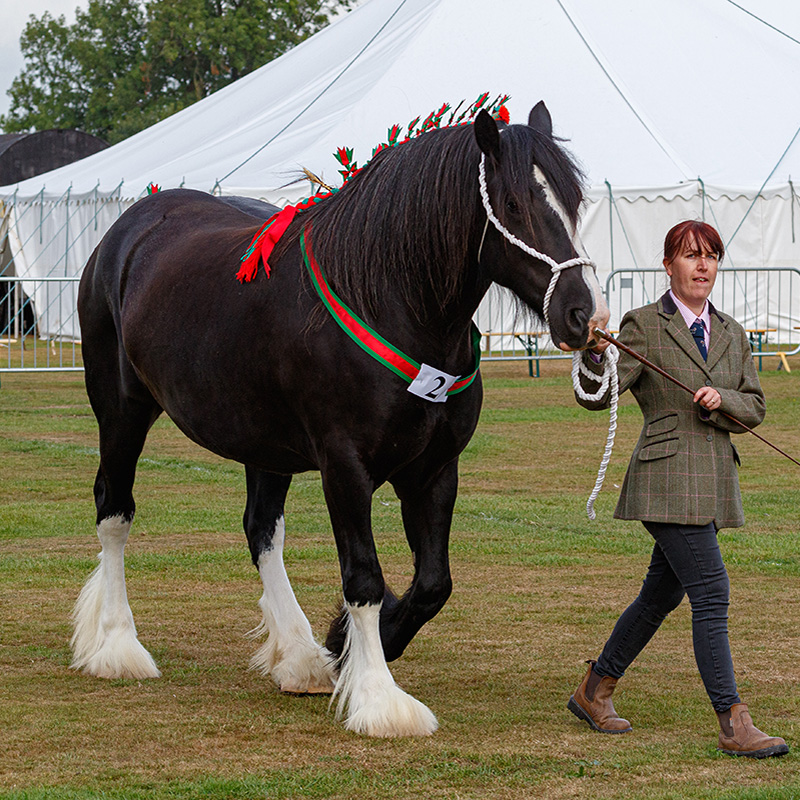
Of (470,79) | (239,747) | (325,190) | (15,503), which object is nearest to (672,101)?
(470,79)

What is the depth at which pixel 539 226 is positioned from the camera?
159 inches

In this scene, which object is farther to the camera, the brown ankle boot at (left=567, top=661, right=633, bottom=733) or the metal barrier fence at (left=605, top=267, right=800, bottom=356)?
the metal barrier fence at (left=605, top=267, right=800, bottom=356)

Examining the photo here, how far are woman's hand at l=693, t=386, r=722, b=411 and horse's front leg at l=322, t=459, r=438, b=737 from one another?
1.11 meters

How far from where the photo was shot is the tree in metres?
59.8

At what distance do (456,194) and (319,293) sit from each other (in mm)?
623

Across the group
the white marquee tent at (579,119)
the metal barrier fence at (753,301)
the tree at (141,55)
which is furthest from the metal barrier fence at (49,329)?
A: the tree at (141,55)

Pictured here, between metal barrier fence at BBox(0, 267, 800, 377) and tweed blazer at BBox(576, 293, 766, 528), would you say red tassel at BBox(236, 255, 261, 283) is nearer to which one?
tweed blazer at BBox(576, 293, 766, 528)

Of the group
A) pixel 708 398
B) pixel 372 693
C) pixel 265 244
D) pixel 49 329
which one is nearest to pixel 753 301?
pixel 49 329

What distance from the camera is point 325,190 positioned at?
5113 mm

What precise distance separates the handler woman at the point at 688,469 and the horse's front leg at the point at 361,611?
64cm

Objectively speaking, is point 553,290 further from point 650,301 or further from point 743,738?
point 650,301

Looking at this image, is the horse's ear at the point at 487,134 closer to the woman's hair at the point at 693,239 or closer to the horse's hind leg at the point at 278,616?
the woman's hair at the point at 693,239

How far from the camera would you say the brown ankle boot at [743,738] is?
13.2 feet

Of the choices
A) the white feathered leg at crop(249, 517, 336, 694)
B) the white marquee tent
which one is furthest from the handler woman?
the white marquee tent
